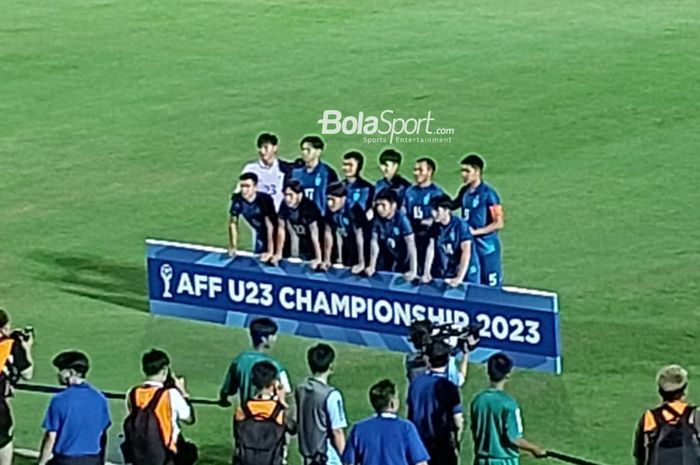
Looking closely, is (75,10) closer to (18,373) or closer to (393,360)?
(393,360)

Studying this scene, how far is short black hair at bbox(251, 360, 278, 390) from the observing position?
316 inches

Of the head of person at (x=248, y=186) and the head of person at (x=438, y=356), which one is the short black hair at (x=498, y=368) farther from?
the head of person at (x=248, y=186)

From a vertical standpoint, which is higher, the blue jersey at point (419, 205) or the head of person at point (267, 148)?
the head of person at point (267, 148)

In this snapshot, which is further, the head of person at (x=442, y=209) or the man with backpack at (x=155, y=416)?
the head of person at (x=442, y=209)

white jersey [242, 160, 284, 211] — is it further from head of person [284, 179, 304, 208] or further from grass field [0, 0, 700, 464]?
grass field [0, 0, 700, 464]

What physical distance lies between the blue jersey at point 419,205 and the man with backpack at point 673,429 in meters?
3.25

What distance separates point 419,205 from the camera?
1085cm

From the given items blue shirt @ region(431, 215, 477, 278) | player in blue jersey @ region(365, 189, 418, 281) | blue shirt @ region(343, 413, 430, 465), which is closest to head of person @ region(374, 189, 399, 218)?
player in blue jersey @ region(365, 189, 418, 281)

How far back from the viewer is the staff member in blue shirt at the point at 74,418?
8172mm

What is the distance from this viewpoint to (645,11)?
2056cm

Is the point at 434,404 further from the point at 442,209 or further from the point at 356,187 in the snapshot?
the point at 356,187

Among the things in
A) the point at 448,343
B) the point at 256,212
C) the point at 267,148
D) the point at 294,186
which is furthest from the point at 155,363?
the point at 267,148

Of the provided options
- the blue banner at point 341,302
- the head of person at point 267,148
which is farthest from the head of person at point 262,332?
the head of person at point 267,148

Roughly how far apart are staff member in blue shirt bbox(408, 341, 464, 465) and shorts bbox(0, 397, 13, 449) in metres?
2.14
